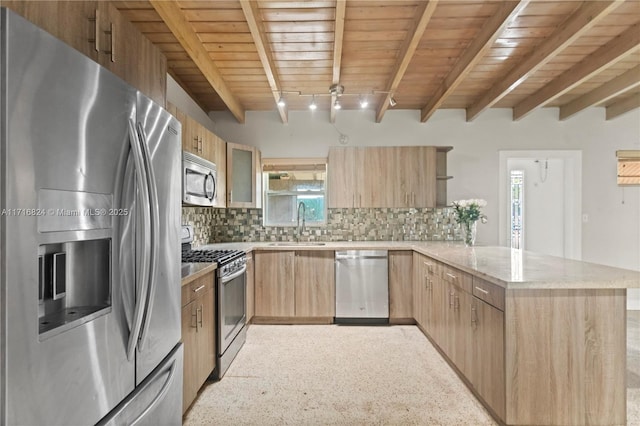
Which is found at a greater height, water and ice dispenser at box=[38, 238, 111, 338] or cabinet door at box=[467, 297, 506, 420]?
water and ice dispenser at box=[38, 238, 111, 338]

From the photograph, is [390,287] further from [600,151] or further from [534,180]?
[600,151]

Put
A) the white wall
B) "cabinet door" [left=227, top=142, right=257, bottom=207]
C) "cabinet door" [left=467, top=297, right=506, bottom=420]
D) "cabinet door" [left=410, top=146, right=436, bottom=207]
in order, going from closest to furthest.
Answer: "cabinet door" [left=467, top=297, right=506, bottom=420]
"cabinet door" [left=227, top=142, right=257, bottom=207]
"cabinet door" [left=410, top=146, right=436, bottom=207]
the white wall

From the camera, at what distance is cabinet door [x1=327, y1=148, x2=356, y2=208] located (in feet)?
13.6

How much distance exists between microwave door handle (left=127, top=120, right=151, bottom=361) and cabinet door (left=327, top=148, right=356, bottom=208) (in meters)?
3.07

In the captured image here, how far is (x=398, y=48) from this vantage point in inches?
112

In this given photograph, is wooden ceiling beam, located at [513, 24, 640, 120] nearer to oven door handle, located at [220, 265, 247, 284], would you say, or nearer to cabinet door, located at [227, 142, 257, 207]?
cabinet door, located at [227, 142, 257, 207]

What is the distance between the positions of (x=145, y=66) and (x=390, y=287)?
3.12 m

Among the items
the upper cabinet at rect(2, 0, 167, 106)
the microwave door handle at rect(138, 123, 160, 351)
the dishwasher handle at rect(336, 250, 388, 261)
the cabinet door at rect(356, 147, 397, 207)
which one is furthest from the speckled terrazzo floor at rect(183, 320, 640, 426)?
the upper cabinet at rect(2, 0, 167, 106)

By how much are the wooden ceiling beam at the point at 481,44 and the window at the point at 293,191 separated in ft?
5.77

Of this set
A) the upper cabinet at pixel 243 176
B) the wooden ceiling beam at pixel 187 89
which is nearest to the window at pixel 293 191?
the upper cabinet at pixel 243 176

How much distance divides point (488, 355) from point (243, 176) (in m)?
3.14

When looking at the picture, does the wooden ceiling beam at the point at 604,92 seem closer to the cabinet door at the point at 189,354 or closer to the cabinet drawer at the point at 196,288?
the cabinet drawer at the point at 196,288

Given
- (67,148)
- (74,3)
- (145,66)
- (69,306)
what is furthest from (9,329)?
(145,66)

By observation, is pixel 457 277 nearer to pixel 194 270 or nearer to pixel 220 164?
pixel 194 270
